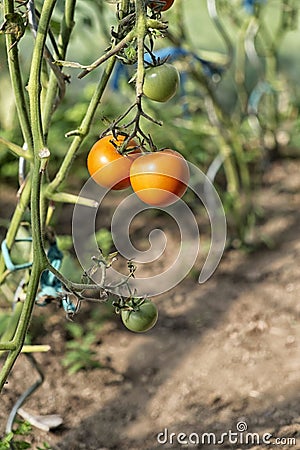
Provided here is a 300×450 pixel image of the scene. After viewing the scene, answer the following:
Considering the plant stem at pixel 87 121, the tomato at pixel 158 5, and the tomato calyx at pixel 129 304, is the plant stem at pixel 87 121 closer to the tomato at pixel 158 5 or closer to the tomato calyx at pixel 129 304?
the tomato at pixel 158 5

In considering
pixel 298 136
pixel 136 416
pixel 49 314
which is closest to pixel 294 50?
pixel 298 136

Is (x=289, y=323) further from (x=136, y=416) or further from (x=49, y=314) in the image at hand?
(x=49, y=314)

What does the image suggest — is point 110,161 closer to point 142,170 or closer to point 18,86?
point 142,170

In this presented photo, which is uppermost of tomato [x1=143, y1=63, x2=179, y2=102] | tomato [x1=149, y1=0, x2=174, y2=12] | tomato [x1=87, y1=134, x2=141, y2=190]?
tomato [x1=149, y1=0, x2=174, y2=12]
